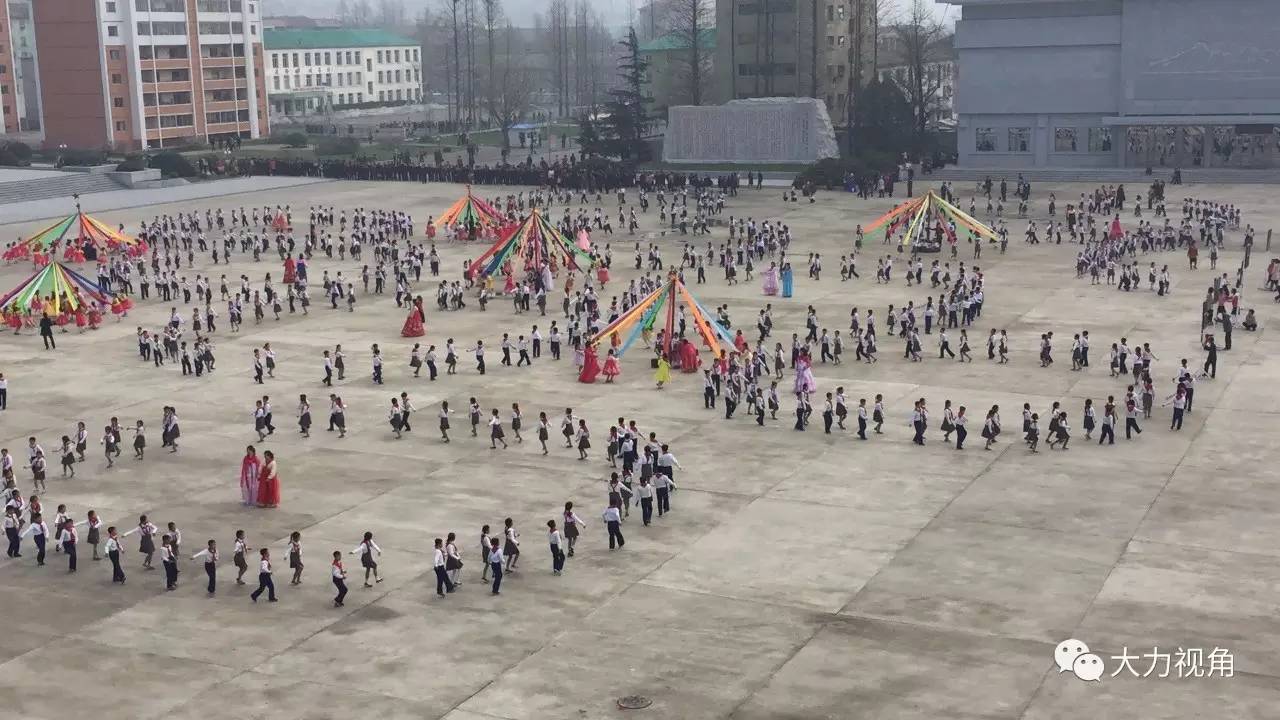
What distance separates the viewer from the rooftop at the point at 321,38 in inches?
6727

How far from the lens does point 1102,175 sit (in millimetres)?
85062

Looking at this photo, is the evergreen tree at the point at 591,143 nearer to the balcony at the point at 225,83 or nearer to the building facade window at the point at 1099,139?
the building facade window at the point at 1099,139

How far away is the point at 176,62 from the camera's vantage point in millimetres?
120562

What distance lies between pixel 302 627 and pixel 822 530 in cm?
912

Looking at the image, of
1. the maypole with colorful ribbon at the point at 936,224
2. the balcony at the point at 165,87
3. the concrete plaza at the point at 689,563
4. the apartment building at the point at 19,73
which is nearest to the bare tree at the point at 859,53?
the maypole with colorful ribbon at the point at 936,224

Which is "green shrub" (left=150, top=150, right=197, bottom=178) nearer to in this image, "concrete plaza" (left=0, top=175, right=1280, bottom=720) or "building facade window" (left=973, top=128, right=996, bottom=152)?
"building facade window" (left=973, top=128, right=996, bottom=152)

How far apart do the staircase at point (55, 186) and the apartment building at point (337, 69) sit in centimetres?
6854

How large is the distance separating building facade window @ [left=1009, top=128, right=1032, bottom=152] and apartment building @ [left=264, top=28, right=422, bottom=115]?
8892 cm

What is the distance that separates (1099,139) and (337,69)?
109241mm

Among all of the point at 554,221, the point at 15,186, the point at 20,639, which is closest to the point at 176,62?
the point at 15,186

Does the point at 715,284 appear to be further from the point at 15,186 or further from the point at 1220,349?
the point at 15,186

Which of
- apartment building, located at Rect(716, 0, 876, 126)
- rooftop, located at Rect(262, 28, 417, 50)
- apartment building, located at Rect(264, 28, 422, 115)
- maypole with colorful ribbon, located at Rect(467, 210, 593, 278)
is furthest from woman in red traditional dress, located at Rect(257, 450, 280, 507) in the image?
rooftop, located at Rect(262, 28, 417, 50)

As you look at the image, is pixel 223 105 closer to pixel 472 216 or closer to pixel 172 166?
pixel 172 166

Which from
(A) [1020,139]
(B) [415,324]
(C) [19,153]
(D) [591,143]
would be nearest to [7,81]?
(C) [19,153]
